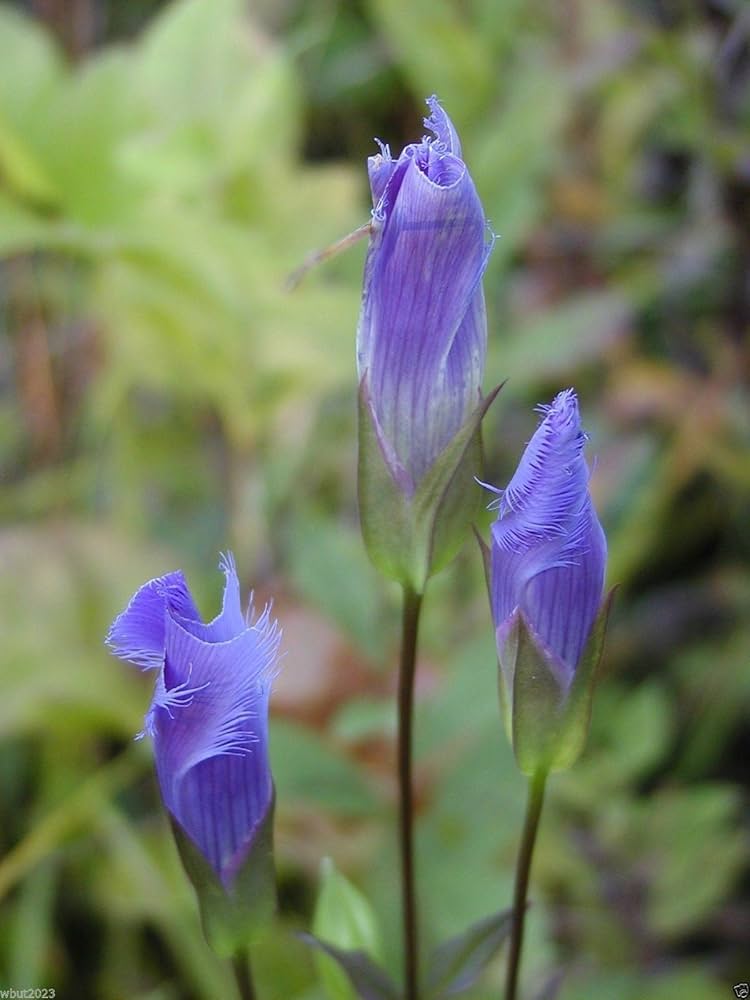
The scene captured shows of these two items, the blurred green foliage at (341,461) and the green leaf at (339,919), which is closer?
the green leaf at (339,919)

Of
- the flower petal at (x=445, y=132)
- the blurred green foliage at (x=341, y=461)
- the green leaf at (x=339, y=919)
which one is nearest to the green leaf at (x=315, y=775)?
the blurred green foliage at (x=341, y=461)

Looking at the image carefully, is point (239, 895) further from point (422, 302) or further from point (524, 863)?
point (422, 302)

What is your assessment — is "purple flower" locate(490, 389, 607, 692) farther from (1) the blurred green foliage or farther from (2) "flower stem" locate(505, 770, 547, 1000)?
(1) the blurred green foliage

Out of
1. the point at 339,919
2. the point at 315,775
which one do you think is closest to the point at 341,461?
the point at 315,775

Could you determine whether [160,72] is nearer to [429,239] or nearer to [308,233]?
[308,233]

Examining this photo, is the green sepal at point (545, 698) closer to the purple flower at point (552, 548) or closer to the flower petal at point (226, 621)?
the purple flower at point (552, 548)

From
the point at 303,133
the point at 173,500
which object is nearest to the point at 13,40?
the point at 173,500
